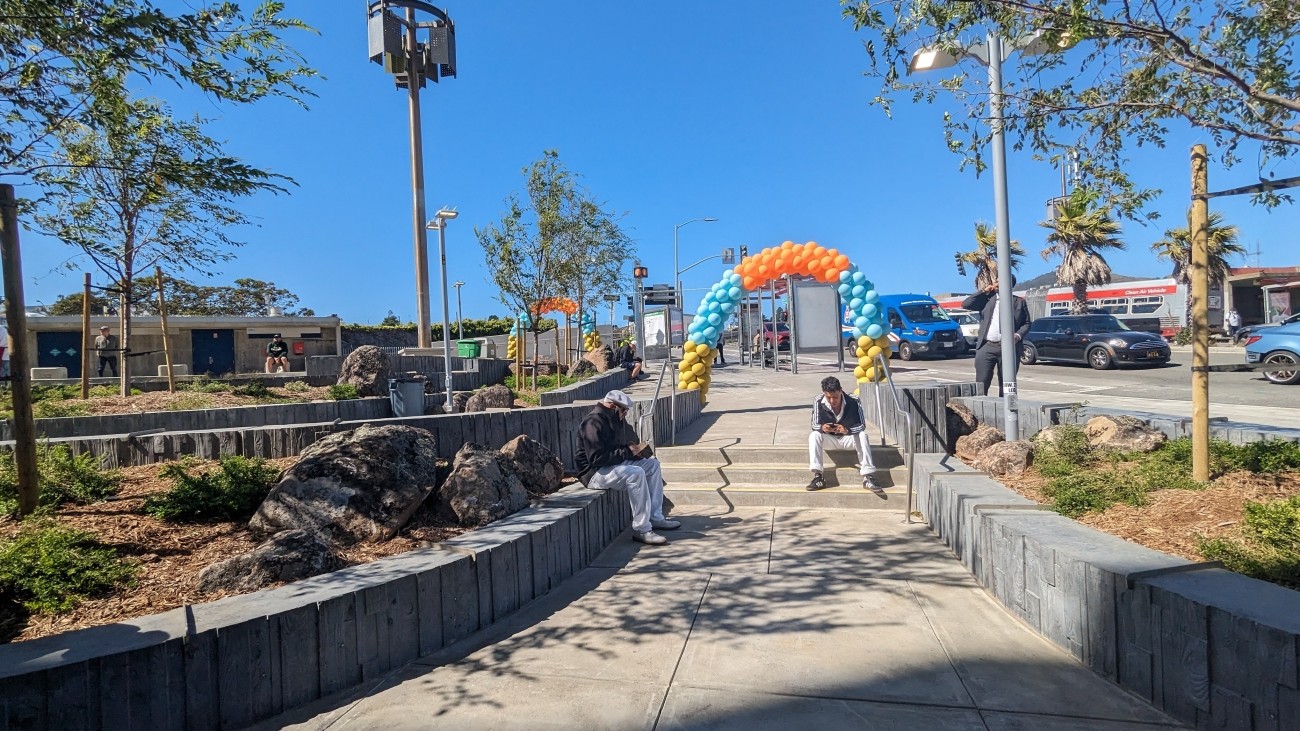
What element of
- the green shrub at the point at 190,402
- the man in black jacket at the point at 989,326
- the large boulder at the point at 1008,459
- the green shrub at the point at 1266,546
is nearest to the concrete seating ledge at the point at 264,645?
the green shrub at the point at 1266,546

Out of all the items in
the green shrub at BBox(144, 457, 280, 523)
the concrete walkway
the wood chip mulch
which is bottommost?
the concrete walkway

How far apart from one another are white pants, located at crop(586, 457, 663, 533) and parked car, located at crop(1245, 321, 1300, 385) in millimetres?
13561

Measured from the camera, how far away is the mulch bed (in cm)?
315

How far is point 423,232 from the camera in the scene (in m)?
26.6

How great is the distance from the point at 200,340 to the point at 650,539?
29.0 metres

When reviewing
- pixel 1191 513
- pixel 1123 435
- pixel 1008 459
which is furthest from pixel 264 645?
pixel 1123 435

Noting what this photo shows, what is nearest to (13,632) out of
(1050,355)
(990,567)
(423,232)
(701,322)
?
(990,567)

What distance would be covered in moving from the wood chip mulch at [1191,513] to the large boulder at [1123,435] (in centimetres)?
108

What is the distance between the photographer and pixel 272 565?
3576mm

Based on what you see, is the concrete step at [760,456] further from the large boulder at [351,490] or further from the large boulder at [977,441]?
the large boulder at [351,490]

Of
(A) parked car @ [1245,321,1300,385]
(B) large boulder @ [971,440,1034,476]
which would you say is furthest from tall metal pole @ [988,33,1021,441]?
(A) parked car @ [1245,321,1300,385]

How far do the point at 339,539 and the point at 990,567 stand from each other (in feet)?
13.3

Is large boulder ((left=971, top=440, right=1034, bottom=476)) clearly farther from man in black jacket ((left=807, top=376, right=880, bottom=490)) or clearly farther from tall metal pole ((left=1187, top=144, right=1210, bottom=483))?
tall metal pole ((left=1187, top=144, right=1210, bottom=483))

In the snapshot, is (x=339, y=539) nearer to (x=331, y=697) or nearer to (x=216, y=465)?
(x=331, y=697)
